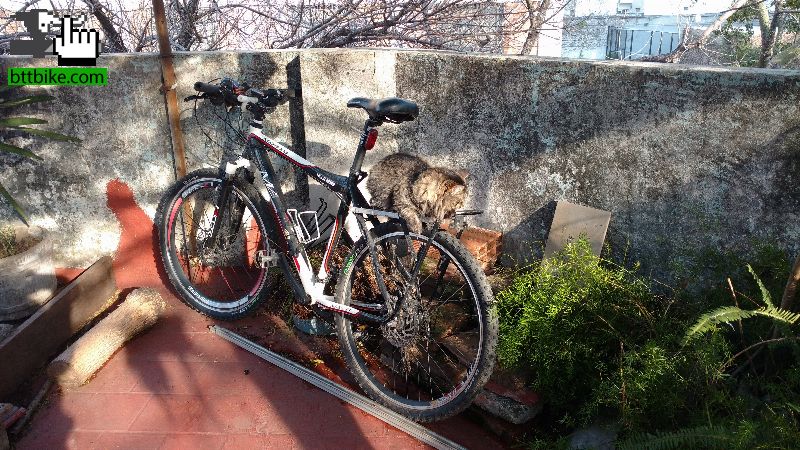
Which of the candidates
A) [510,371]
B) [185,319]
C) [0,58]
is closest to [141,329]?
[185,319]

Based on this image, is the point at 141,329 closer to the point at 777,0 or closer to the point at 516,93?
the point at 516,93

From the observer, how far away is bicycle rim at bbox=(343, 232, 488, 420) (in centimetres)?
286

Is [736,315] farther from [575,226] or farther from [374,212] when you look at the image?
[374,212]

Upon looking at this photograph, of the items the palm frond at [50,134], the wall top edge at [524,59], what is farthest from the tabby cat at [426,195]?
the palm frond at [50,134]

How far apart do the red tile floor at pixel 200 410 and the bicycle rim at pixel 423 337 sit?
22cm

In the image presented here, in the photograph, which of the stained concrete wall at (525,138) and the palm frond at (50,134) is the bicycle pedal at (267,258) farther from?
the palm frond at (50,134)

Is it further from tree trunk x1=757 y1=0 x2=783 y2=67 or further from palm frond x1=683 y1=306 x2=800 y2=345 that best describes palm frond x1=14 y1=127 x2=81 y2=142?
tree trunk x1=757 y1=0 x2=783 y2=67

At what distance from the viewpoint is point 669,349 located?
2.66m

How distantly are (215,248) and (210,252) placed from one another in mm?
54

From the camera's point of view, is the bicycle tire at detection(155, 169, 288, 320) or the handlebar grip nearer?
the handlebar grip

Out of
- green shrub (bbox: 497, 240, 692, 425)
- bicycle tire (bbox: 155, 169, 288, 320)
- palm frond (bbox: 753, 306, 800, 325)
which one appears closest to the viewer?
palm frond (bbox: 753, 306, 800, 325)

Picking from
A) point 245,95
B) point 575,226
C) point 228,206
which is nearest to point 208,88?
point 245,95

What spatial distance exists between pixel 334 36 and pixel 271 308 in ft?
9.87

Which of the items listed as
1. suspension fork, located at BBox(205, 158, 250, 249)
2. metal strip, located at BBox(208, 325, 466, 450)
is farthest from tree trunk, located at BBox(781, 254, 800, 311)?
suspension fork, located at BBox(205, 158, 250, 249)
